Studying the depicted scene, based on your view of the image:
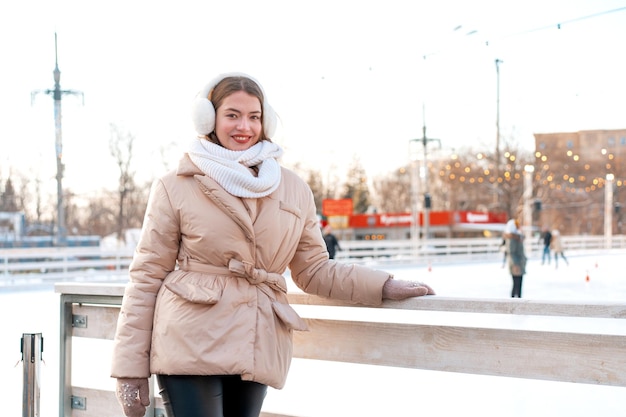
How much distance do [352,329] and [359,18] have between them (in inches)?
608

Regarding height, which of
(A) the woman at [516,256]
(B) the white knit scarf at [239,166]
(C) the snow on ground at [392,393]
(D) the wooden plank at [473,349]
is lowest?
(C) the snow on ground at [392,393]

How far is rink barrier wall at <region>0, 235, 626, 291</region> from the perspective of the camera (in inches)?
618

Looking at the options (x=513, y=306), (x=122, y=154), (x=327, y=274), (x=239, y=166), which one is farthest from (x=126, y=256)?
(x=513, y=306)

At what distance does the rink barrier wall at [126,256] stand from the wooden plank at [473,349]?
13.0m

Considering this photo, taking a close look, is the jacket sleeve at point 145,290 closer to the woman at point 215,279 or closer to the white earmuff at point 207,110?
the woman at point 215,279

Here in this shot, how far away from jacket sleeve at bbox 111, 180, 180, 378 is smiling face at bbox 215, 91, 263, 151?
0.22 metres

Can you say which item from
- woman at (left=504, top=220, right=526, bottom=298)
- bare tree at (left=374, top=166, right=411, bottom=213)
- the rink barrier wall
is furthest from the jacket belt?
bare tree at (left=374, top=166, right=411, bottom=213)

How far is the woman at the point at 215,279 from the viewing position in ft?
6.11

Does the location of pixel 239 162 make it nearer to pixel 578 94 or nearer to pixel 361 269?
pixel 361 269

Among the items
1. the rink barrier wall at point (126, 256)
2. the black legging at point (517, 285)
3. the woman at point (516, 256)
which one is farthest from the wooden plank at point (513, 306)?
the rink barrier wall at point (126, 256)

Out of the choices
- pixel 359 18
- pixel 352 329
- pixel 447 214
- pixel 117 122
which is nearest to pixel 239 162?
pixel 352 329

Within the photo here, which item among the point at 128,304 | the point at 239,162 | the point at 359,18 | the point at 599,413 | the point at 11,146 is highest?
the point at 359,18

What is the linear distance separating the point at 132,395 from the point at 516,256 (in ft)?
32.9

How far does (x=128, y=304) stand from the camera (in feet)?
6.30
